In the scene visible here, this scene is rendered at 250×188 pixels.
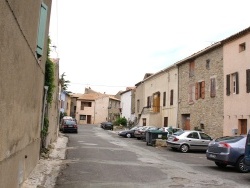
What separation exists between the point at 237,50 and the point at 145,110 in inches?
964

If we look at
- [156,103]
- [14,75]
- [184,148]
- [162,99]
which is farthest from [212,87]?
[14,75]

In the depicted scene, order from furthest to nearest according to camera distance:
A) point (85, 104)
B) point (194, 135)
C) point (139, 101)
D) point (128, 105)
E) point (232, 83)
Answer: point (85, 104)
point (128, 105)
point (139, 101)
point (232, 83)
point (194, 135)

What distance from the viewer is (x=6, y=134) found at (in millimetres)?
5926

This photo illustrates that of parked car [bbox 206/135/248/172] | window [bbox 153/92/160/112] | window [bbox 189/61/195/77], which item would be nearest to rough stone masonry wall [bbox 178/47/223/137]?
window [bbox 189/61/195/77]

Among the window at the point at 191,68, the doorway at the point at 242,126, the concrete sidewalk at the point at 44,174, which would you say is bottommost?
the concrete sidewalk at the point at 44,174

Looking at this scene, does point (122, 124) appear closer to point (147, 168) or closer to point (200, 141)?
point (200, 141)

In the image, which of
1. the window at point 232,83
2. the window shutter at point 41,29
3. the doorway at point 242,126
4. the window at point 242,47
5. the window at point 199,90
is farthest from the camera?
the window at point 199,90

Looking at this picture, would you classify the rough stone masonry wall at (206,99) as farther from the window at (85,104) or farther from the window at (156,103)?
the window at (85,104)

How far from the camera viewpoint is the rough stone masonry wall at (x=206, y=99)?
26859 millimetres

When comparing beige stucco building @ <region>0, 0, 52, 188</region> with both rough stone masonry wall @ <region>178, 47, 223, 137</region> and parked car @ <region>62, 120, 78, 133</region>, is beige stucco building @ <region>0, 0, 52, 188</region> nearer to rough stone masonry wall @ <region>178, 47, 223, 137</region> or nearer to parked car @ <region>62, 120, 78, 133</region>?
rough stone masonry wall @ <region>178, 47, 223, 137</region>

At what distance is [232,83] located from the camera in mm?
24906

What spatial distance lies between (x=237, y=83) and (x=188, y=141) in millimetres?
5555

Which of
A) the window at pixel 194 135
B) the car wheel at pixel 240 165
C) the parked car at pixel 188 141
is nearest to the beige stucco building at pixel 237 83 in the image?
the parked car at pixel 188 141

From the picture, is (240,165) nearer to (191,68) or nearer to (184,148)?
(184,148)
